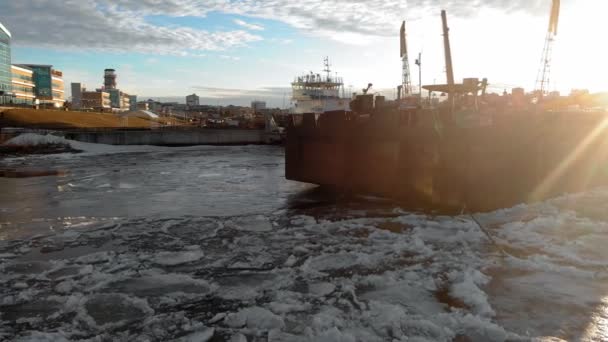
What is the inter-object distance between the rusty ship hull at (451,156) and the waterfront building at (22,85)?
106 metres

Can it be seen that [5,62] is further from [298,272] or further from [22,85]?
[298,272]

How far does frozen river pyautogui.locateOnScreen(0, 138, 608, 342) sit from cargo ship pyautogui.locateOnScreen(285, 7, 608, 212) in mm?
1110

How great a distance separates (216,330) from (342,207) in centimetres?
881

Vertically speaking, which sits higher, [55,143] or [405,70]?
[405,70]

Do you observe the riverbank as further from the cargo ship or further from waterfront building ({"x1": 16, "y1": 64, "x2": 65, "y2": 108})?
waterfront building ({"x1": 16, "y1": 64, "x2": 65, "y2": 108})

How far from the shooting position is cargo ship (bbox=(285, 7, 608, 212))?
13164mm

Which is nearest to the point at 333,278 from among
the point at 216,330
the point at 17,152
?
the point at 216,330

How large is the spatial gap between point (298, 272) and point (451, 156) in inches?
286

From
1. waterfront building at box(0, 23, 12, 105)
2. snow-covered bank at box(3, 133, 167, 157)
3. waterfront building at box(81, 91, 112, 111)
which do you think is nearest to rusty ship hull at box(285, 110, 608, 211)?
snow-covered bank at box(3, 133, 167, 157)

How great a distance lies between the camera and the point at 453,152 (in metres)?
13.0

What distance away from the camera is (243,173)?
2369 centimetres

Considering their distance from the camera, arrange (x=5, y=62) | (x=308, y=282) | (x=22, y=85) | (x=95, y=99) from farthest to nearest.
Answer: (x=95, y=99) → (x=22, y=85) → (x=5, y=62) → (x=308, y=282)

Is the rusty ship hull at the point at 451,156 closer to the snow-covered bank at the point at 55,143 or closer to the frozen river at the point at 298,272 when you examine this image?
the frozen river at the point at 298,272

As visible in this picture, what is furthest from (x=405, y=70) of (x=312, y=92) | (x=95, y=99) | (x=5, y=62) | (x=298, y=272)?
(x=95, y=99)
